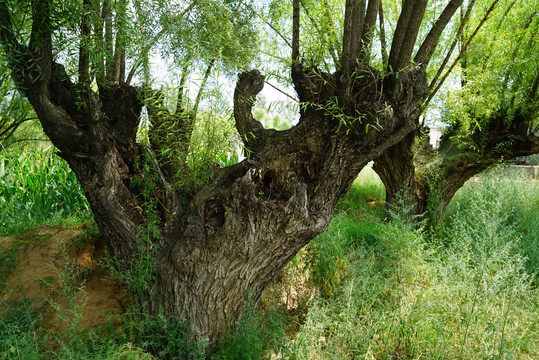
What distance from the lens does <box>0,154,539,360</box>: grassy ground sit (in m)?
2.20

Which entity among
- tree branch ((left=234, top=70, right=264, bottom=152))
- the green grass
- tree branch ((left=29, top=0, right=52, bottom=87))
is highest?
tree branch ((left=29, top=0, right=52, bottom=87))

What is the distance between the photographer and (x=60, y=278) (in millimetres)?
2285

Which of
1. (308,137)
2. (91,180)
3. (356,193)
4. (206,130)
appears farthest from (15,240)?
(356,193)

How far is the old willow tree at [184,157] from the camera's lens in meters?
2.15

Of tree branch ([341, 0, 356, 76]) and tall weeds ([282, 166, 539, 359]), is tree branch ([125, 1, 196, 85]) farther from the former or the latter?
tall weeds ([282, 166, 539, 359])

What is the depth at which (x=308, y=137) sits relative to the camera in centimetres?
251

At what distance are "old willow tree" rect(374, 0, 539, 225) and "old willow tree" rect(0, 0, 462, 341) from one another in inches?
77.2

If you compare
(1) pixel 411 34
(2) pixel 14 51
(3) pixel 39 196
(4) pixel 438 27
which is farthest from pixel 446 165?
(3) pixel 39 196

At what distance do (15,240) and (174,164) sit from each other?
5.55 feet

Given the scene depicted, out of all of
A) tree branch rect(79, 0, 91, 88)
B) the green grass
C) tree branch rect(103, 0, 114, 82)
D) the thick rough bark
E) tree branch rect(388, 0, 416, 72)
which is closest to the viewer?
tree branch rect(79, 0, 91, 88)

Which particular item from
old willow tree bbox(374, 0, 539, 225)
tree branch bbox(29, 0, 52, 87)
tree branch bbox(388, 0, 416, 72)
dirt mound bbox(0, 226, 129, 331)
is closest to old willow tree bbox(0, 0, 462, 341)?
tree branch bbox(29, 0, 52, 87)

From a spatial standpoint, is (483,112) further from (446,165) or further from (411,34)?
(411,34)

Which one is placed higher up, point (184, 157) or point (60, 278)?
point (184, 157)

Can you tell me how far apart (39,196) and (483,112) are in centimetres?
552
